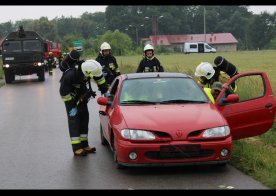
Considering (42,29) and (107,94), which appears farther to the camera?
(42,29)

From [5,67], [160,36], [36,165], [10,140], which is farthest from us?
[160,36]

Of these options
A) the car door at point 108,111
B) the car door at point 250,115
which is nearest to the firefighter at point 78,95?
the car door at point 108,111

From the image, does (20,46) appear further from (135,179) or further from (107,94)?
(135,179)

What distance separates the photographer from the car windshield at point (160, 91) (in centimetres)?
812

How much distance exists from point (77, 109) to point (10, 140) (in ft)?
6.76

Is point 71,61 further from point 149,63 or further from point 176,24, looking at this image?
point 176,24

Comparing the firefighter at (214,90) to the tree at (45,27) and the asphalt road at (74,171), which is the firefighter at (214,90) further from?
the tree at (45,27)

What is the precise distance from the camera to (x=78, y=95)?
909 centimetres

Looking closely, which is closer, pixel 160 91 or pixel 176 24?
pixel 160 91

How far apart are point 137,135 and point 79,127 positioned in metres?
2.21

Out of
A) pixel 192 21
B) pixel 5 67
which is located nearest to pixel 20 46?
pixel 5 67

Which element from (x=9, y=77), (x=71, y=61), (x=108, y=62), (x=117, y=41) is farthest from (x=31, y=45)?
(x=117, y=41)

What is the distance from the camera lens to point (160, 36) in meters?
139

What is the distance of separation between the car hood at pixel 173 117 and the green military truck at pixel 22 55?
23.4 m
